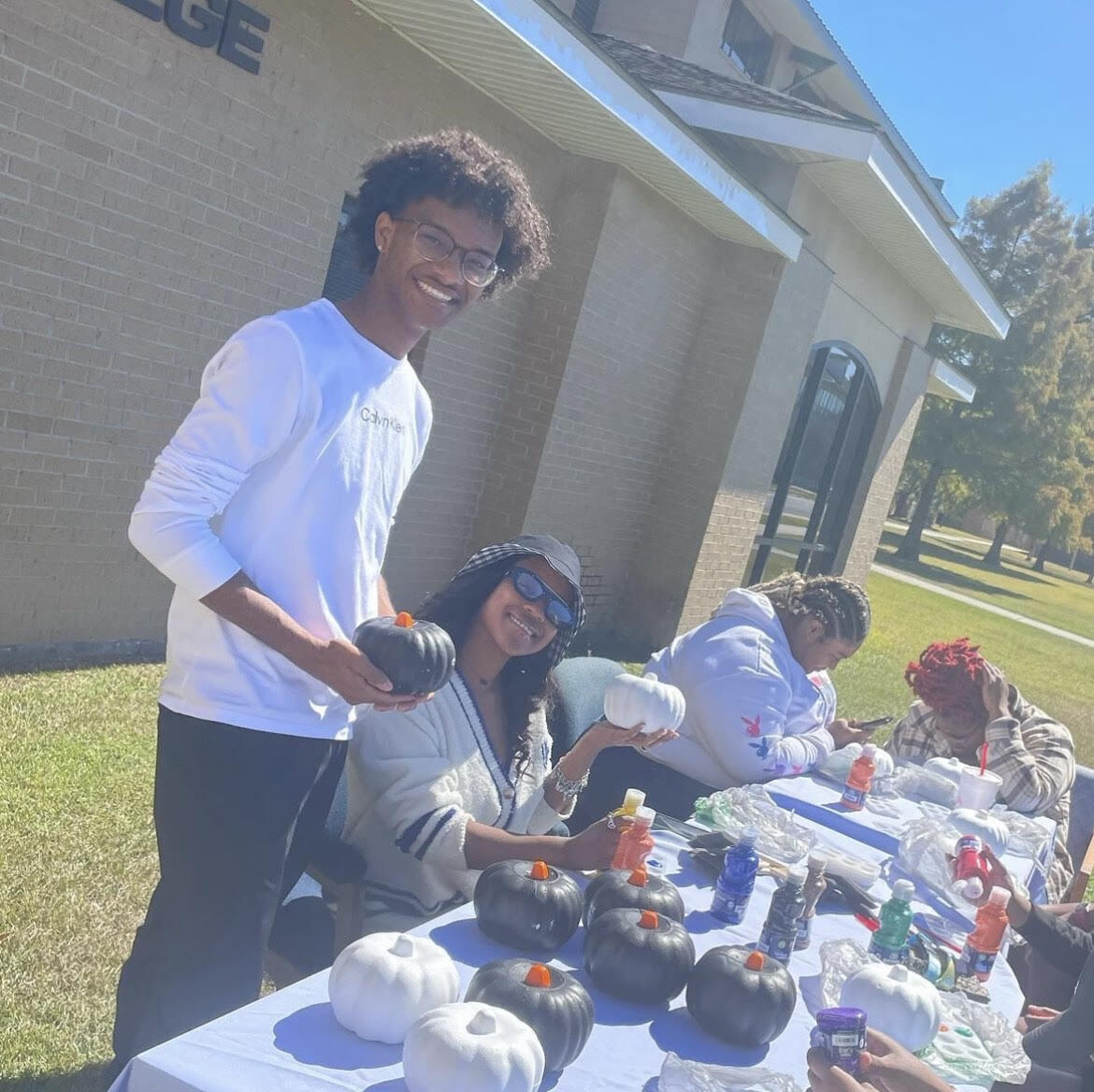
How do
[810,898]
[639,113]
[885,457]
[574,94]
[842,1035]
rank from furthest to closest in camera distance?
[885,457] < [639,113] < [574,94] < [810,898] < [842,1035]

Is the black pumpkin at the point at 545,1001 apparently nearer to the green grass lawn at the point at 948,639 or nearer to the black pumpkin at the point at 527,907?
the black pumpkin at the point at 527,907

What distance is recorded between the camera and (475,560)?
3.23 metres

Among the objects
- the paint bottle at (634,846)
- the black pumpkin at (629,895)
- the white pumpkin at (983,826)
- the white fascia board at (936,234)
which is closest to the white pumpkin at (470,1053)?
the black pumpkin at (629,895)

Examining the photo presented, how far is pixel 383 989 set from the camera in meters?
1.76

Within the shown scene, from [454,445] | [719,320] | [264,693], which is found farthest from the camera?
[719,320]

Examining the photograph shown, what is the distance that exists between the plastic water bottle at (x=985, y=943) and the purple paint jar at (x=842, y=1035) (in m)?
1.09

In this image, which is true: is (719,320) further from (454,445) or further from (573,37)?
(573,37)

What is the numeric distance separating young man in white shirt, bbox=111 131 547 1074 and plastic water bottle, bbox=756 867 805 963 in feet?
3.10

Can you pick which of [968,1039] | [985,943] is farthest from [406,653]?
[985,943]

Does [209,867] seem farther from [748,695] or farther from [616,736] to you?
[748,695]

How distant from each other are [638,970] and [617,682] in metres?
1.12

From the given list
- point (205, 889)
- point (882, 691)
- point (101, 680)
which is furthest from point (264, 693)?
point (882, 691)

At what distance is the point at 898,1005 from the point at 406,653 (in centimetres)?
116

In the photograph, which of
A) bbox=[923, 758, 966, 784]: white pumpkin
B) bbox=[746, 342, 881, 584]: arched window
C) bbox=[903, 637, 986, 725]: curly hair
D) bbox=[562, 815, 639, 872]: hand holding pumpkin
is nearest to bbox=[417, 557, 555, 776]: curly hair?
bbox=[562, 815, 639, 872]: hand holding pumpkin
